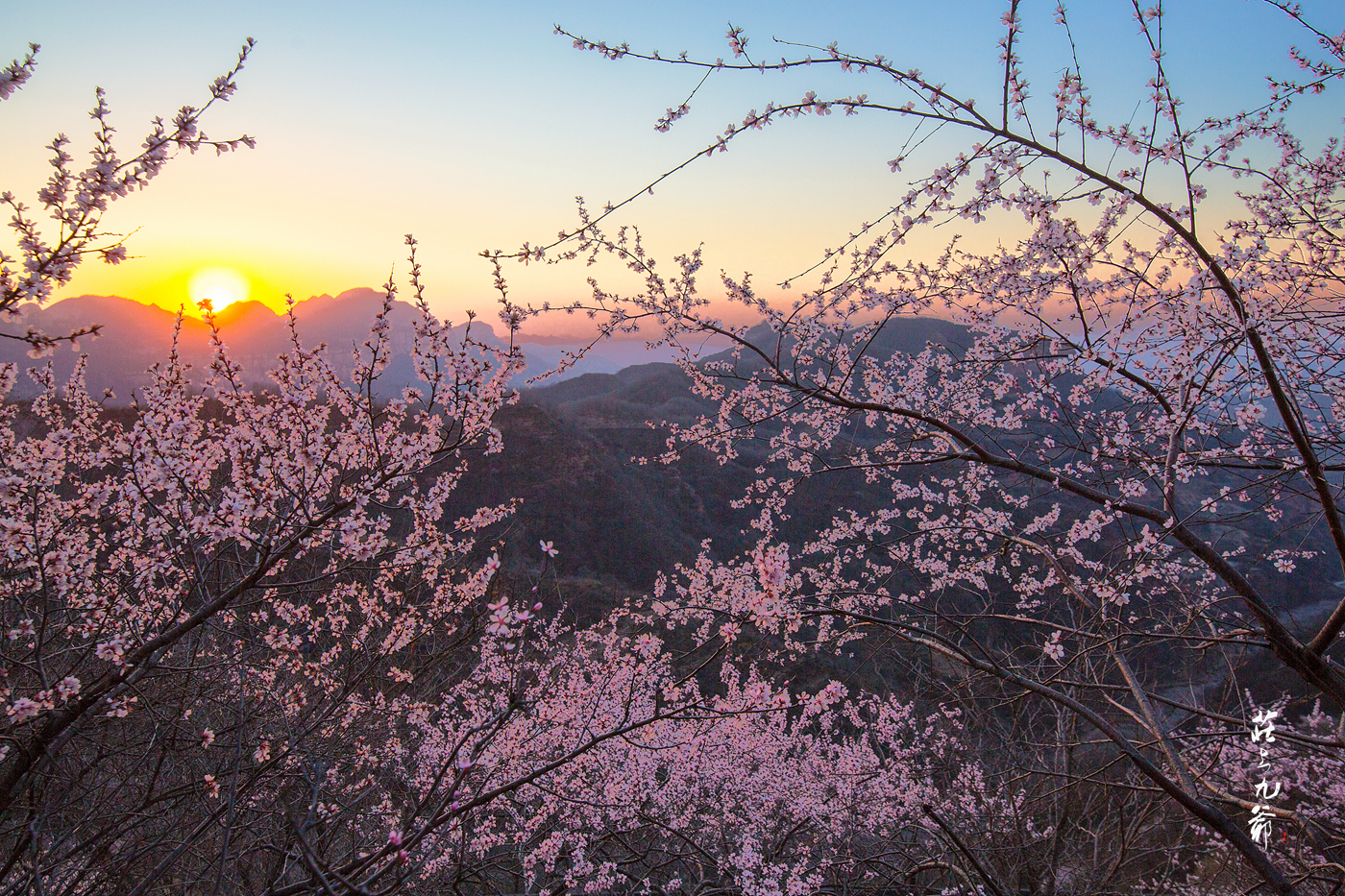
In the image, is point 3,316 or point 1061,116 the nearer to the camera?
point 3,316

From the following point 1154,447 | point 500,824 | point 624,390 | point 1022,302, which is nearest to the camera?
point 1022,302

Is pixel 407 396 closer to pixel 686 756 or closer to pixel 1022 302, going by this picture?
pixel 1022 302

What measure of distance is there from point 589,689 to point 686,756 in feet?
8.38

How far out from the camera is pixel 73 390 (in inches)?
272

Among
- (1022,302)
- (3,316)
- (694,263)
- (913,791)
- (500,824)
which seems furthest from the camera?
(913,791)

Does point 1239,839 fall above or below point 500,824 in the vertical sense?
above

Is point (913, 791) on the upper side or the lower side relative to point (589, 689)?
lower

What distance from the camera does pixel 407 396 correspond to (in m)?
4.59

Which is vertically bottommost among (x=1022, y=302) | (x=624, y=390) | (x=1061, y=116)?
(x=1022, y=302)

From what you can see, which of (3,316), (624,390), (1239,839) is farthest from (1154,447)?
(624,390)

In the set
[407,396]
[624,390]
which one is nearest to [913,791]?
[407,396]

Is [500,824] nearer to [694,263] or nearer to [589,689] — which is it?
[589,689]

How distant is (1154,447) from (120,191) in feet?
28.0

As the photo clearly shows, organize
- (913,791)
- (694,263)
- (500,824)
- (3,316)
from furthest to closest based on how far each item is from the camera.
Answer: (913,791), (500,824), (694,263), (3,316)
